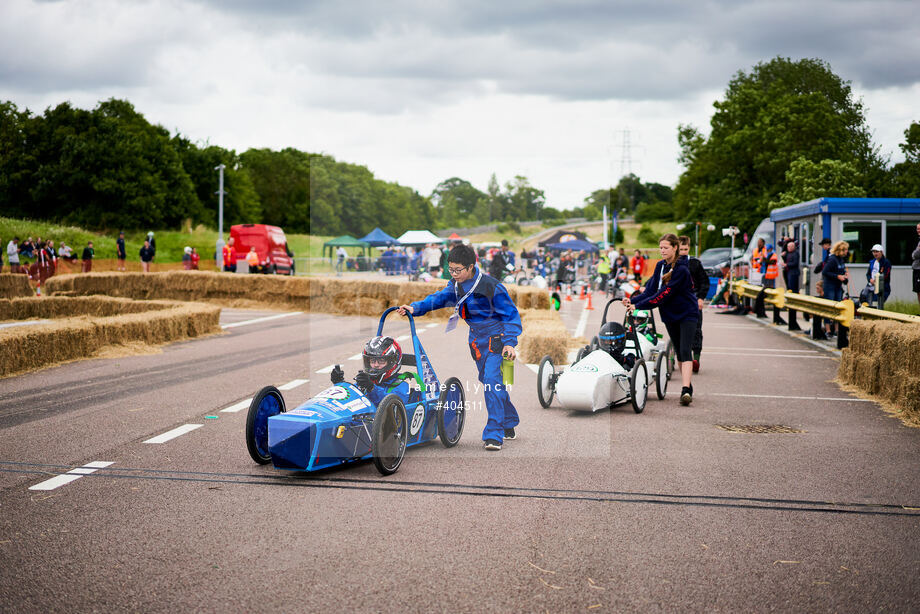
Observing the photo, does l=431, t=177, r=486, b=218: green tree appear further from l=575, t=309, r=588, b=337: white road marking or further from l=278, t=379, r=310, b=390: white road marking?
l=278, t=379, r=310, b=390: white road marking

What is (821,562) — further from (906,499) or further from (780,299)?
(780,299)

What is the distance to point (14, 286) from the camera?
27.7m

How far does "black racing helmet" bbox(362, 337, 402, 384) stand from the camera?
7.14 meters

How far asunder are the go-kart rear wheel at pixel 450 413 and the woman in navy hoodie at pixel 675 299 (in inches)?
133

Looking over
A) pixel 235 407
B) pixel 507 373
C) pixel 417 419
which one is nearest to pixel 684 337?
pixel 507 373

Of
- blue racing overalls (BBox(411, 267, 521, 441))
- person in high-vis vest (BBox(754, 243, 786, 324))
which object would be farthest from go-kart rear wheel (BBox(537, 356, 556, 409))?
person in high-vis vest (BBox(754, 243, 786, 324))

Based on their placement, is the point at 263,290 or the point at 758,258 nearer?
the point at 758,258

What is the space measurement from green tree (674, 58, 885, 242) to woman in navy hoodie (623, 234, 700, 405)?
2105 inches

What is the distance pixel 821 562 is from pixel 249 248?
43.5 metres

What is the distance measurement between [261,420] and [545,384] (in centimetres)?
389

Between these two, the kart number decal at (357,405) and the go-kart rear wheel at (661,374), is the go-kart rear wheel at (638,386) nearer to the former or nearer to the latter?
the go-kart rear wheel at (661,374)

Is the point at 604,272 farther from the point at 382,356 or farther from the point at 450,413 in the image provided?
the point at 382,356

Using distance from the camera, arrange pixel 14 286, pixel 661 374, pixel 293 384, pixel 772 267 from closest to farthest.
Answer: pixel 661 374, pixel 293 384, pixel 772 267, pixel 14 286

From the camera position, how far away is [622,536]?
535cm
